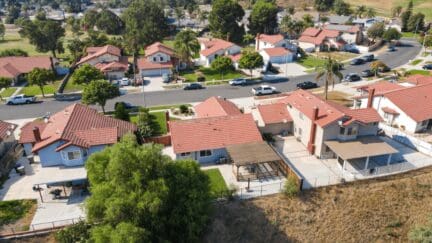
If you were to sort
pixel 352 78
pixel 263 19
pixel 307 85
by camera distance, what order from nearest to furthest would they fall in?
pixel 307 85
pixel 352 78
pixel 263 19

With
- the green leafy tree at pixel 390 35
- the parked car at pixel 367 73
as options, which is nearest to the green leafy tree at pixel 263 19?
the green leafy tree at pixel 390 35

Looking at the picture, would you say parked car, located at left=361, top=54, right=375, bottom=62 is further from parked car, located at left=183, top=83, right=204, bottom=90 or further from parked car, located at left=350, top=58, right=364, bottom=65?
parked car, located at left=183, top=83, right=204, bottom=90

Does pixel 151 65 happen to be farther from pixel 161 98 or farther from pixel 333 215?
pixel 333 215

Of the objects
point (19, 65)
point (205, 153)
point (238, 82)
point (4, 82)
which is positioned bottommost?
point (238, 82)

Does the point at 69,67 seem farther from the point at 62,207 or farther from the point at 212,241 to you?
the point at 212,241

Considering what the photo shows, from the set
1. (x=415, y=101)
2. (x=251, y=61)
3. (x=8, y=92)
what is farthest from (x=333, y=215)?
(x=8, y=92)

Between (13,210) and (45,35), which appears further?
(45,35)

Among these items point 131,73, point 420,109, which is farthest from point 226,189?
point 131,73
